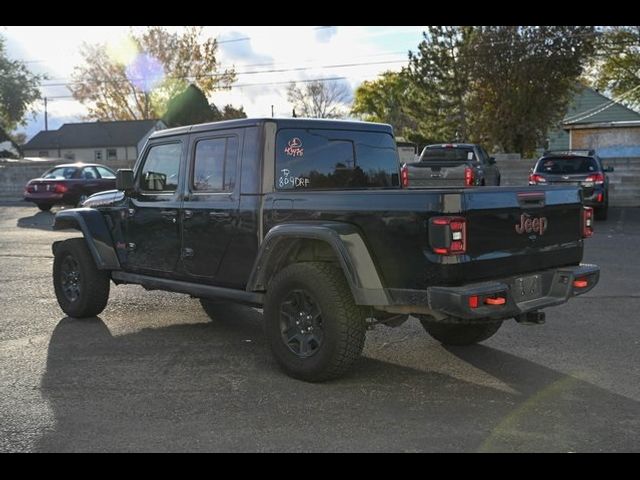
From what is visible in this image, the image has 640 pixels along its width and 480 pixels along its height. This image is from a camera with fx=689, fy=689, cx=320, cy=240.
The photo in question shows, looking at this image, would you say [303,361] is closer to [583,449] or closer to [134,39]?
[583,449]

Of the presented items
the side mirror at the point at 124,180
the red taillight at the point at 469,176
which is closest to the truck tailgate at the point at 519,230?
the side mirror at the point at 124,180

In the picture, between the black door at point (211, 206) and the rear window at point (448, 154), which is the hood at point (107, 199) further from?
the rear window at point (448, 154)

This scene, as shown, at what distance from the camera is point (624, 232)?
14.9 m

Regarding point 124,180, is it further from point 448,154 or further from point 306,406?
point 448,154

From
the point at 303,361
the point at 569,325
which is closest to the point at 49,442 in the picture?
the point at 303,361

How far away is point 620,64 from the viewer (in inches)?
1763

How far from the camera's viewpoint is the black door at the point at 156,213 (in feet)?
20.4

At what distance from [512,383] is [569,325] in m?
2.05

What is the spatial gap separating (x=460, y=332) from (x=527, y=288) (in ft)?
4.14

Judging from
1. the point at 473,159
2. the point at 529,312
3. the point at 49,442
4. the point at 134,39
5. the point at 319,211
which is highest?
the point at 134,39

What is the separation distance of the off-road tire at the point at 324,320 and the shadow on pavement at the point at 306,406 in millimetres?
141

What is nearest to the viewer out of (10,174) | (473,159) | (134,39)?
(473,159)

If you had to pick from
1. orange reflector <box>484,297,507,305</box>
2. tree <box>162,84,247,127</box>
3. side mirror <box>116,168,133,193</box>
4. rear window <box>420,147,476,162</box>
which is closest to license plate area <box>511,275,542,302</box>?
orange reflector <box>484,297,507,305</box>

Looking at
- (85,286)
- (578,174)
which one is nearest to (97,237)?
(85,286)
